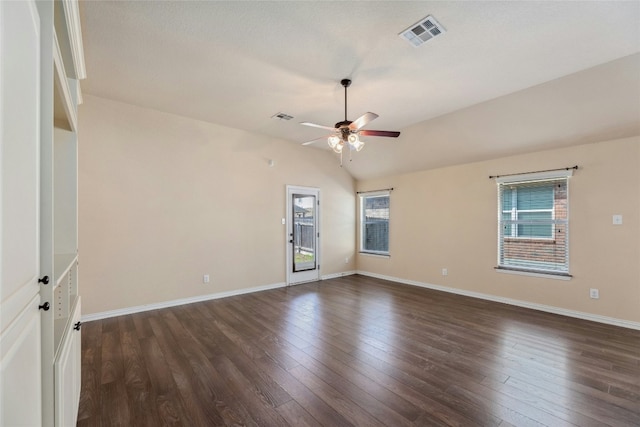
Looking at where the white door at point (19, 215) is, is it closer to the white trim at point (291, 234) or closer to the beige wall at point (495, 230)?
the white trim at point (291, 234)

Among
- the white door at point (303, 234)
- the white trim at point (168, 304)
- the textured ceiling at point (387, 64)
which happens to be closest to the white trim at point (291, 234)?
the white door at point (303, 234)

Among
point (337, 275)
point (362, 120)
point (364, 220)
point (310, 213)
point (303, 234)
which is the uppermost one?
point (362, 120)

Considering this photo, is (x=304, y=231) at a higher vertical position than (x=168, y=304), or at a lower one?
higher

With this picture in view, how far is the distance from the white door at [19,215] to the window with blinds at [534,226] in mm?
5607

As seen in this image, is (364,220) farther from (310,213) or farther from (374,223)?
(310,213)

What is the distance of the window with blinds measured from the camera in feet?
13.8

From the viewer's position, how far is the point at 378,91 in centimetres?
353

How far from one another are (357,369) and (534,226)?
389 centimetres

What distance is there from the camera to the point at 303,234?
241 inches

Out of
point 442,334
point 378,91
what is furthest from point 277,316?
point 378,91

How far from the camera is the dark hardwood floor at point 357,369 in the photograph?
1.99 meters

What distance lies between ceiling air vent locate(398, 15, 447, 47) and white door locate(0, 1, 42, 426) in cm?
246

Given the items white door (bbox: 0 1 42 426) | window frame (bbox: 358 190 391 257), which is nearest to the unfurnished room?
white door (bbox: 0 1 42 426)

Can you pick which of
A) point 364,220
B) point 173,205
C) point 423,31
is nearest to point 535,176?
point 423,31
